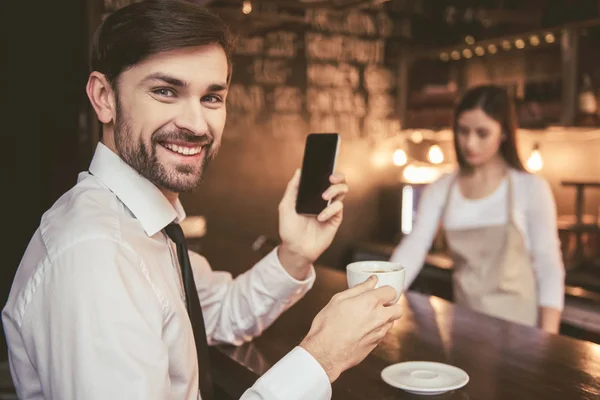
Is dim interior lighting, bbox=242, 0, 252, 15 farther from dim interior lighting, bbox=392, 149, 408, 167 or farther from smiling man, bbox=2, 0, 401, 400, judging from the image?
dim interior lighting, bbox=392, 149, 408, 167

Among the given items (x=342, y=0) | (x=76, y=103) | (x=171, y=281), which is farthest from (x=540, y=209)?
(x=76, y=103)

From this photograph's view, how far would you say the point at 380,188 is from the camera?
508cm

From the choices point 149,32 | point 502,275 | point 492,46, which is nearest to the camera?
point 149,32

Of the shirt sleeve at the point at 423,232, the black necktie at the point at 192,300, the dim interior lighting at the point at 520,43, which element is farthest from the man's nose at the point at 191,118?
the dim interior lighting at the point at 520,43

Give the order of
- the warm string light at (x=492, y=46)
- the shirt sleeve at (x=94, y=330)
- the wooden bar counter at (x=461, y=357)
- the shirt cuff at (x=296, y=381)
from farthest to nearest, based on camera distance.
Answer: the warm string light at (x=492, y=46) → the wooden bar counter at (x=461, y=357) → the shirt cuff at (x=296, y=381) → the shirt sleeve at (x=94, y=330)

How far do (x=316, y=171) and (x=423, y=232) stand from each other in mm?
1185

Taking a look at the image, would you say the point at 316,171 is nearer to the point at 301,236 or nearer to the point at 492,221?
the point at 301,236

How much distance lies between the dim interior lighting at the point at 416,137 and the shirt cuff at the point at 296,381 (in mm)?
4217

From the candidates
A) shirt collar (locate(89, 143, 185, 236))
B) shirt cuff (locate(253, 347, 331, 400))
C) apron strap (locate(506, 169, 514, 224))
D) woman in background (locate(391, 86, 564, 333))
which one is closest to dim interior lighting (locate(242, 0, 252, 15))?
woman in background (locate(391, 86, 564, 333))

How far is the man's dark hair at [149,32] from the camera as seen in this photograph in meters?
1.14

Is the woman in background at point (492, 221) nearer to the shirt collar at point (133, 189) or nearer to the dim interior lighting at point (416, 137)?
the shirt collar at point (133, 189)

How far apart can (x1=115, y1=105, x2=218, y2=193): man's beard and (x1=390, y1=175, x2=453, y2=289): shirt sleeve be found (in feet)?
4.74

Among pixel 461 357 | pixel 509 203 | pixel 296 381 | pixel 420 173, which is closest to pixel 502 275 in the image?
pixel 509 203

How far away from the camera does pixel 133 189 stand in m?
1.17
